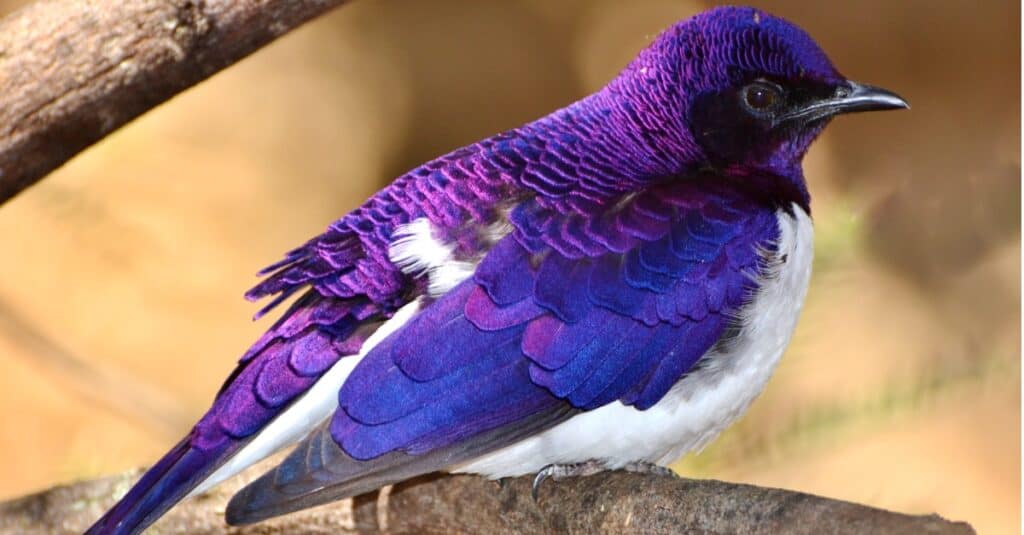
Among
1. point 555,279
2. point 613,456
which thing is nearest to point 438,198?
point 555,279

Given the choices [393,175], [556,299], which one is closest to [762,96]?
[556,299]

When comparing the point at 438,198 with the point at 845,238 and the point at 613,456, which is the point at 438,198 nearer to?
the point at 613,456

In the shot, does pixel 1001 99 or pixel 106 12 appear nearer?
pixel 106 12

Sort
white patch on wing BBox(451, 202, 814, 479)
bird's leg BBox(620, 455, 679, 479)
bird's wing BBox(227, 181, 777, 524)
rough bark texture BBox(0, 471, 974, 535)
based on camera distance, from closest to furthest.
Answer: rough bark texture BBox(0, 471, 974, 535) → bird's wing BBox(227, 181, 777, 524) → white patch on wing BBox(451, 202, 814, 479) → bird's leg BBox(620, 455, 679, 479)

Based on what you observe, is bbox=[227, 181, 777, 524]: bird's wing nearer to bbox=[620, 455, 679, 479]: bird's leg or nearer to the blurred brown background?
bbox=[620, 455, 679, 479]: bird's leg

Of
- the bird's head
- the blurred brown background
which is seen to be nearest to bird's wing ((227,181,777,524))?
the bird's head

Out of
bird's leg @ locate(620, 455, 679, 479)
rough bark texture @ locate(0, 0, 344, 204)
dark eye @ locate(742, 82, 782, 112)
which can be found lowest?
bird's leg @ locate(620, 455, 679, 479)

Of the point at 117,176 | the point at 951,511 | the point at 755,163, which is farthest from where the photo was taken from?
the point at 117,176
